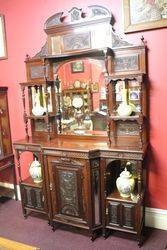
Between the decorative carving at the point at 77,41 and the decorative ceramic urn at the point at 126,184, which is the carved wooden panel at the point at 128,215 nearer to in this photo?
the decorative ceramic urn at the point at 126,184

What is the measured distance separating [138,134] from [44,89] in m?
1.10

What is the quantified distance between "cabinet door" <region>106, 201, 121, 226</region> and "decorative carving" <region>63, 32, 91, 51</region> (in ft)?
5.17

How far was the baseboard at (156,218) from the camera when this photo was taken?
2.63 meters

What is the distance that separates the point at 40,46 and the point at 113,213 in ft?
6.43

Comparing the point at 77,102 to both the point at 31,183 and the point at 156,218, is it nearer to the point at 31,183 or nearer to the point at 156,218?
the point at 31,183

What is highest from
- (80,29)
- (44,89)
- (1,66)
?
(80,29)

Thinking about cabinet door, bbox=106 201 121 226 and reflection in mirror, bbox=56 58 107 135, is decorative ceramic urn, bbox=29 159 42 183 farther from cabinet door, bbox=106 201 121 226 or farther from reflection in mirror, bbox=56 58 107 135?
cabinet door, bbox=106 201 121 226

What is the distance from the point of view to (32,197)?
2896 mm

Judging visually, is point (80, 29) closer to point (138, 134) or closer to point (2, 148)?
point (138, 134)

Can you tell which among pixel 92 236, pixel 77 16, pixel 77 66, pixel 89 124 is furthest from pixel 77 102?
pixel 92 236

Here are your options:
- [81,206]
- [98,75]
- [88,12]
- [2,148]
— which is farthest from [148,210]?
[88,12]

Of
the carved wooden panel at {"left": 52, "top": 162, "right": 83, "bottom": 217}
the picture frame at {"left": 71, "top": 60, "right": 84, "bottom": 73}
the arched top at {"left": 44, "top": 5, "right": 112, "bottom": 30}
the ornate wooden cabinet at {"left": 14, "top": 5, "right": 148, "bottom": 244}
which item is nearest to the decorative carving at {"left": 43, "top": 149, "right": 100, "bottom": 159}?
the ornate wooden cabinet at {"left": 14, "top": 5, "right": 148, "bottom": 244}

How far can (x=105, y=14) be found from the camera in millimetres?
2475

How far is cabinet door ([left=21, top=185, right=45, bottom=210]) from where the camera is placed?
284cm
